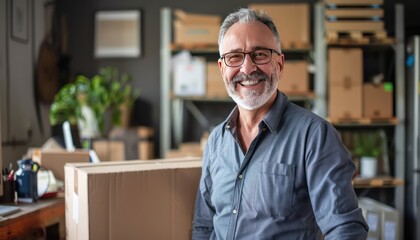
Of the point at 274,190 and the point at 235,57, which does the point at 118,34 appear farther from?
the point at 274,190

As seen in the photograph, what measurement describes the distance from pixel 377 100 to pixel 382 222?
1057 mm

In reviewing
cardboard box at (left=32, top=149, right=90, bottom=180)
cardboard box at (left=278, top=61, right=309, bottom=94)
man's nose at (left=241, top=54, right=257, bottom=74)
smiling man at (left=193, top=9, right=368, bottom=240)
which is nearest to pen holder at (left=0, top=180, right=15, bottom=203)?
cardboard box at (left=32, top=149, right=90, bottom=180)

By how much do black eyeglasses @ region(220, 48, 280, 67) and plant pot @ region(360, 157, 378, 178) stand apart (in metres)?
2.66

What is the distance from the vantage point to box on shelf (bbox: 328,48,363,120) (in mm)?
3691

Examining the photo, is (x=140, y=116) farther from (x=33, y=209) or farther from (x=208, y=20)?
(x=33, y=209)

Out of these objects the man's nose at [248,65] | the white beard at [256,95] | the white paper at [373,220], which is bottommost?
the white paper at [373,220]

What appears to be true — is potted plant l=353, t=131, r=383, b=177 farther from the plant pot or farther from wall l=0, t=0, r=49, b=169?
wall l=0, t=0, r=49, b=169

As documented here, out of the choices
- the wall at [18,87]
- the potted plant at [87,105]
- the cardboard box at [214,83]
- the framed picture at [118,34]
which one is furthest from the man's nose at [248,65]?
the framed picture at [118,34]

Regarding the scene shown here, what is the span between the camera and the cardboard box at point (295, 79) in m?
3.71

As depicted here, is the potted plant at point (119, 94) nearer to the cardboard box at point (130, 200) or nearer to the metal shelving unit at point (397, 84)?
the metal shelving unit at point (397, 84)

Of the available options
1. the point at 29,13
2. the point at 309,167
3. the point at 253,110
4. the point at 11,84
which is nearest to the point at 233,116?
the point at 253,110

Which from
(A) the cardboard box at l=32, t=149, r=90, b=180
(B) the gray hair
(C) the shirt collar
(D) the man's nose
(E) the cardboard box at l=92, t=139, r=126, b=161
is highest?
(B) the gray hair

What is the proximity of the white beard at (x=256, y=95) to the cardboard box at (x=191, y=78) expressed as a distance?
7.52 ft

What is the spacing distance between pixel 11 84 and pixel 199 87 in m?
1.63
